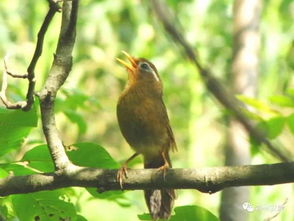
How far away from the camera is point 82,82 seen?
7344mm

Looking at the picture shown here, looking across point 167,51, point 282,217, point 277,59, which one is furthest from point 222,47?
point 282,217

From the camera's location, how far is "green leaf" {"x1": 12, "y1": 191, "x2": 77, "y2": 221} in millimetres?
2059

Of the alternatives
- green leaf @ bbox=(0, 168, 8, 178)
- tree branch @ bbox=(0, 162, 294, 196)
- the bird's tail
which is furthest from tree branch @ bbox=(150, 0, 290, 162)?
the bird's tail

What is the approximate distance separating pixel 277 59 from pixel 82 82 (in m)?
2.86

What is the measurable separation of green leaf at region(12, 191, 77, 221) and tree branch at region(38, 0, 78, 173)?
0.49 feet

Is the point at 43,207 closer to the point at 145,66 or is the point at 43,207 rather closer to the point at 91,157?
the point at 91,157

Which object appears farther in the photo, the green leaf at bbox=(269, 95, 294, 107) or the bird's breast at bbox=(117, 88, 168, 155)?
the bird's breast at bbox=(117, 88, 168, 155)

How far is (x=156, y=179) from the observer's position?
6.45 feet

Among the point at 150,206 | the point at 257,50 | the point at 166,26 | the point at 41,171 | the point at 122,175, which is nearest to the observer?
the point at 166,26

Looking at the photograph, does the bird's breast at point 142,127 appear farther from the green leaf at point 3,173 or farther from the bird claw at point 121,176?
the green leaf at point 3,173

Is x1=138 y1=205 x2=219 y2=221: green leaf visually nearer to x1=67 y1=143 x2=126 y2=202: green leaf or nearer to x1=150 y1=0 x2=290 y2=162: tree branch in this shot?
x1=67 y1=143 x2=126 y2=202: green leaf

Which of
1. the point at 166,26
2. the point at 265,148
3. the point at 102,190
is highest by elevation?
the point at 166,26

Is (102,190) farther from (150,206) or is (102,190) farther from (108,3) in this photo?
(108,3)

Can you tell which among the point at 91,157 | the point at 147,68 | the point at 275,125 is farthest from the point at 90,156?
the point at 147,68
